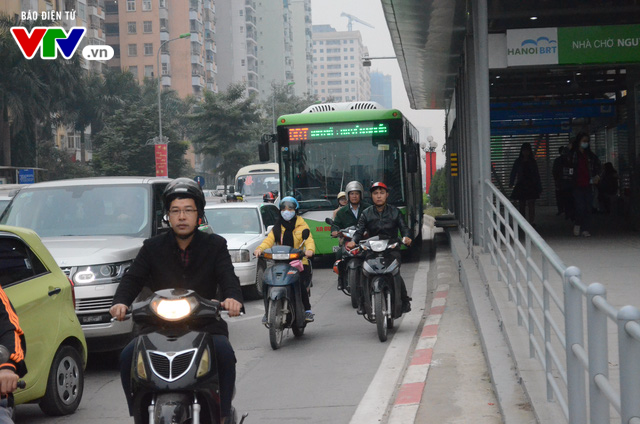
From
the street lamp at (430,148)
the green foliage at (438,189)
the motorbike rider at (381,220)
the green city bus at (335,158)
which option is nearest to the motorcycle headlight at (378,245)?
the motorbike rider at (381,220)

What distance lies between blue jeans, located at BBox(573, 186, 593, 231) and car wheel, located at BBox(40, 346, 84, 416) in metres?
10.3

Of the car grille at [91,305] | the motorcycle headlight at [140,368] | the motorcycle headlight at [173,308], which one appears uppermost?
the motorcycle headlight at [173,308]

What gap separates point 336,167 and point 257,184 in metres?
16.7

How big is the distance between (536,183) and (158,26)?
95.1 metres

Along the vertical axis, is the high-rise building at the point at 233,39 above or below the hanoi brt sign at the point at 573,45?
above

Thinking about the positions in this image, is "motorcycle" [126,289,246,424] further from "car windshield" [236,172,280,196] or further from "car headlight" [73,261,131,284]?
"car windshield" [236,172,280,196]

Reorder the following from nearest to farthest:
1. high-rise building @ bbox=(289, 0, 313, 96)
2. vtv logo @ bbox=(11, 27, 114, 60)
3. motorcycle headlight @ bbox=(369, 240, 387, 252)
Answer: motorcycle headlight @ bbox=(369, 240, 387, 252) < vtv logo @ bbox=(11, 27, 114, 60) < high-rise building @ bbox=(289, 0, 313, 96)

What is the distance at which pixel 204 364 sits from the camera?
4.20 metres

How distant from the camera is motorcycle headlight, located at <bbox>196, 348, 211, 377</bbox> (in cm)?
416

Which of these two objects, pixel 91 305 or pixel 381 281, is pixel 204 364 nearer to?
pixel 91 305

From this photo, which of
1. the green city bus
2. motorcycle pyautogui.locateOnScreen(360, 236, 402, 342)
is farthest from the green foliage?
motorcycle pyautogui.locateOnScreen(360, 236, 402, 342)

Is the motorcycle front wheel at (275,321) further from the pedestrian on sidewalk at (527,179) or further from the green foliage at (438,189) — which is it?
the green foliage at (438,189)

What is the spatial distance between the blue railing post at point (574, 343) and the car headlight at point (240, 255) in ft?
33.1

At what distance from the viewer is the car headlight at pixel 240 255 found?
14023mm
